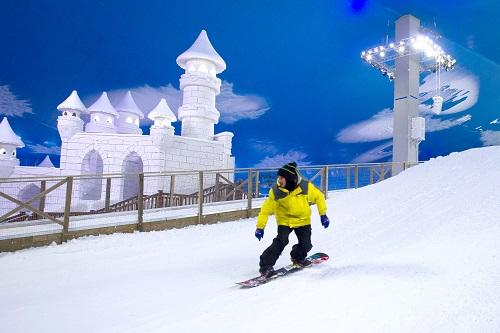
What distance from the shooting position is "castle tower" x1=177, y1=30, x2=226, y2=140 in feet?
78.7

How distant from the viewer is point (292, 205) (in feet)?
15.9

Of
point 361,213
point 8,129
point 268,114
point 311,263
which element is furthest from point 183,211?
point 268,114

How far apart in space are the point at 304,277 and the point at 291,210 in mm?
901

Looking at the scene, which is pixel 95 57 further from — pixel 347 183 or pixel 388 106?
pixel 347 183

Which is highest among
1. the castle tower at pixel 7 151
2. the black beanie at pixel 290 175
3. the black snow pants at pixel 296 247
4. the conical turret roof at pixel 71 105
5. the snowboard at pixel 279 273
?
the conical turret roof at pixel 71 105

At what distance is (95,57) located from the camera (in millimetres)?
62031

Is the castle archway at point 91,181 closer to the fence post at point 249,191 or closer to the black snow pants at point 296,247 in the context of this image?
the fence post at point 249,191

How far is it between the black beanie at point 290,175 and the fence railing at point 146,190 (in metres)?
2.62

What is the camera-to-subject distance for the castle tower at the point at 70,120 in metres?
26.0

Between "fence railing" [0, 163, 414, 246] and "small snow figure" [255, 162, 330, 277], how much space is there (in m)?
2.52

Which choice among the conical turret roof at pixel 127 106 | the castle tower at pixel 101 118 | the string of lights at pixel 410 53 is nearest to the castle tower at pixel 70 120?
the castle tower at pixel 101 118

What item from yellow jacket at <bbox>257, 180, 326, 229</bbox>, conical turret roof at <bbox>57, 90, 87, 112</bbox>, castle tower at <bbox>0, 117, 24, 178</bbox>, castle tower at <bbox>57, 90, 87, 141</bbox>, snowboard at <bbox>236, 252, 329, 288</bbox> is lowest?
snowboard at <bbox>236, 252, 329, 288</bbox>

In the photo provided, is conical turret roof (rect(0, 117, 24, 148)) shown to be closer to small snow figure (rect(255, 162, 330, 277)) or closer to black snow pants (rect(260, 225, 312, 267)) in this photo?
small snow figure (rect(255, 162, 330, 277))

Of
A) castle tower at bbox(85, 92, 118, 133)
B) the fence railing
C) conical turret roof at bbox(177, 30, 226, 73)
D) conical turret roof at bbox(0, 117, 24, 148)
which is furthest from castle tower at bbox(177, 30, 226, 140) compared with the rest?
conical turret roof at bbox(0, 117, 24, 148)
